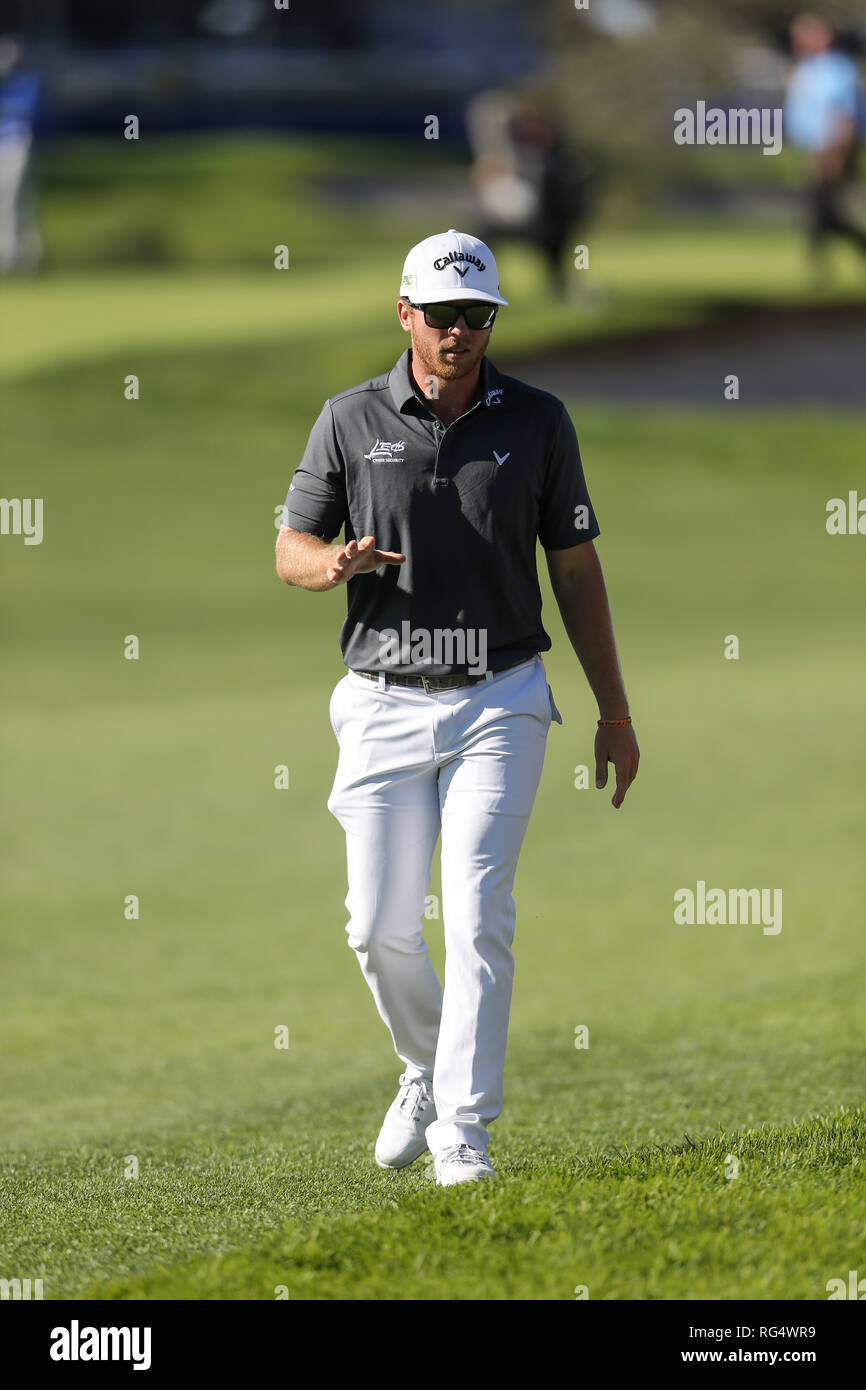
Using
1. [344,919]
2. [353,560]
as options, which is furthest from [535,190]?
[353,560]

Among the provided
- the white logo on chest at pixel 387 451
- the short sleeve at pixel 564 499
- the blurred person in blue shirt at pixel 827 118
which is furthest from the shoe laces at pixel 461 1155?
the blurred person in blue shirt at pixel 827 118

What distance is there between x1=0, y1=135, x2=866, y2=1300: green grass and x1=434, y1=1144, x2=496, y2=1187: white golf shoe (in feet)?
0.49

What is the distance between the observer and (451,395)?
4.90m

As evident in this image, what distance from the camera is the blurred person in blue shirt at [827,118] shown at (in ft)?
112

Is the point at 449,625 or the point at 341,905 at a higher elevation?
the point at 449,625

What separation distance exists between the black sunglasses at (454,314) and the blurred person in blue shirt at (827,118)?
30.9m

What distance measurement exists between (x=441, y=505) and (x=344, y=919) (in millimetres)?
5940

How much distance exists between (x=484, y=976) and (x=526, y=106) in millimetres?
34703

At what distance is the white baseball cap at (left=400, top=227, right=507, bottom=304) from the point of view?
15.5ft

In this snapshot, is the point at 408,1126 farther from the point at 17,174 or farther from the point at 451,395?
the point at 17,174

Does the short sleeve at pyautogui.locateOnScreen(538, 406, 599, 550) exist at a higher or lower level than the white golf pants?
higher

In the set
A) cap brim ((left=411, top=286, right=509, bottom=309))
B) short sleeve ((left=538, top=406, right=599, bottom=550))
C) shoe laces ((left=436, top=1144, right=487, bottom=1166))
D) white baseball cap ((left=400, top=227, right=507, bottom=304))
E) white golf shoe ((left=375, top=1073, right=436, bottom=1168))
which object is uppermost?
white baseball cap ((left=400, top=227, right=507, bottom=304))

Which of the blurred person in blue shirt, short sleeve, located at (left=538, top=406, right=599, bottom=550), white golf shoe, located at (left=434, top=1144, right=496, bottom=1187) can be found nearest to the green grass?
white golf shoe, located at (left=434, top=1144, right=496, bottom=1187)

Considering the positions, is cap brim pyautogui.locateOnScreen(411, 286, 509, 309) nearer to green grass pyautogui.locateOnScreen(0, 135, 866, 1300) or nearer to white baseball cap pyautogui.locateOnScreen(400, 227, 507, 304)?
white baseball cap pyautogui.locateOnScreen(400, 227, 507, 304)
